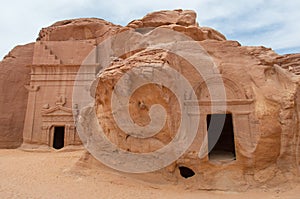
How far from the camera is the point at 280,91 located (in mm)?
8328

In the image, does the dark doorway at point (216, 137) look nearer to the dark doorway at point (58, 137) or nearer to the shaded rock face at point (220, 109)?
the shaded rock face at point (220, 109)

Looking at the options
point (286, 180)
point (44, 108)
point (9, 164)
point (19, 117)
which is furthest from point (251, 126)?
point (19, 117)

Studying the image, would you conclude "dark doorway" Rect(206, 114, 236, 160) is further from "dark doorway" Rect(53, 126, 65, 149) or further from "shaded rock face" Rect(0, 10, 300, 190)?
"dark doorway" Rect(53, 126, 65, 149)

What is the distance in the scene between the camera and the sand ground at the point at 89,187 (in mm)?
6770

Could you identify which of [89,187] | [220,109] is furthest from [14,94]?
[220,109]

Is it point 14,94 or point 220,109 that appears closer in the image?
point 220,109

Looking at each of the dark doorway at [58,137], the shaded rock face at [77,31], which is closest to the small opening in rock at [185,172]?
the dark doorway at [58,137]

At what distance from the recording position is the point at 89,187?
735cm

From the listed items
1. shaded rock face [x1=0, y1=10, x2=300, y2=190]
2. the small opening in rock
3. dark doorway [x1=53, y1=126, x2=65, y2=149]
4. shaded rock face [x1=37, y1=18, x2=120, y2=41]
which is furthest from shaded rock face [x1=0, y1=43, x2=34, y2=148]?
the small opening in rock

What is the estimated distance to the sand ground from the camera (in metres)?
6.77

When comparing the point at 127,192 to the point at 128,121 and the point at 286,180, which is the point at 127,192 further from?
the point at 286,180

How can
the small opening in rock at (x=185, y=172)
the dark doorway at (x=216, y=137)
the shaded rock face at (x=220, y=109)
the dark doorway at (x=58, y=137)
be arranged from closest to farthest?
the shaded rock face at (x=220, y=109) < the small opening in rock at (x=185, y=172) < the dark doorway at (x=216, y=137) < the dark doorway at (x=58, y=137)

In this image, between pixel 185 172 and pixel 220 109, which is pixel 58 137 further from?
pixel 220 109

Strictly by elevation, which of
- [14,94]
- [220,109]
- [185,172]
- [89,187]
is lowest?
[89,187]
